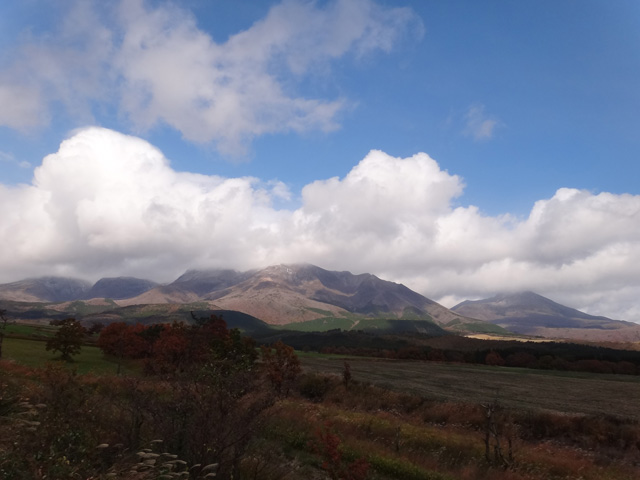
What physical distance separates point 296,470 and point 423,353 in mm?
152538

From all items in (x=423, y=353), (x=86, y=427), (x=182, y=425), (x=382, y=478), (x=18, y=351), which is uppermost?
(x=182, y=425)

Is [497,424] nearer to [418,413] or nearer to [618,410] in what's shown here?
[418,413]

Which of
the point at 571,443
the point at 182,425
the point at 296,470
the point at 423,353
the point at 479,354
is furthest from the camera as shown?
the point at 423,353

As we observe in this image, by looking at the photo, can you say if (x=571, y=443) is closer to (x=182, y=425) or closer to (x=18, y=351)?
(x=182, y=425)

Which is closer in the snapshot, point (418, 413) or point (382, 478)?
point (382, 478)

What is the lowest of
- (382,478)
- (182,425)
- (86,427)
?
(382,478)

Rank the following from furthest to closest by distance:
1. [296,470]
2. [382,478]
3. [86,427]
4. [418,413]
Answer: [418,413] → [382,478] → [296,470] → [86,427]

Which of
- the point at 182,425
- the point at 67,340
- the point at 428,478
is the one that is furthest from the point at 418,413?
the point at 67,340

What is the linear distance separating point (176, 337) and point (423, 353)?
12505 cm

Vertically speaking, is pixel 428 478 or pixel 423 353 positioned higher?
pixel 428 478

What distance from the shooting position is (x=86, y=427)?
37.3 feet

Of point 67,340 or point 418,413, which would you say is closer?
point 418,413

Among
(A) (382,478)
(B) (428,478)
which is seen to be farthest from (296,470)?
(B) (428,478)

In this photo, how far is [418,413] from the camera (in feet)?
124
